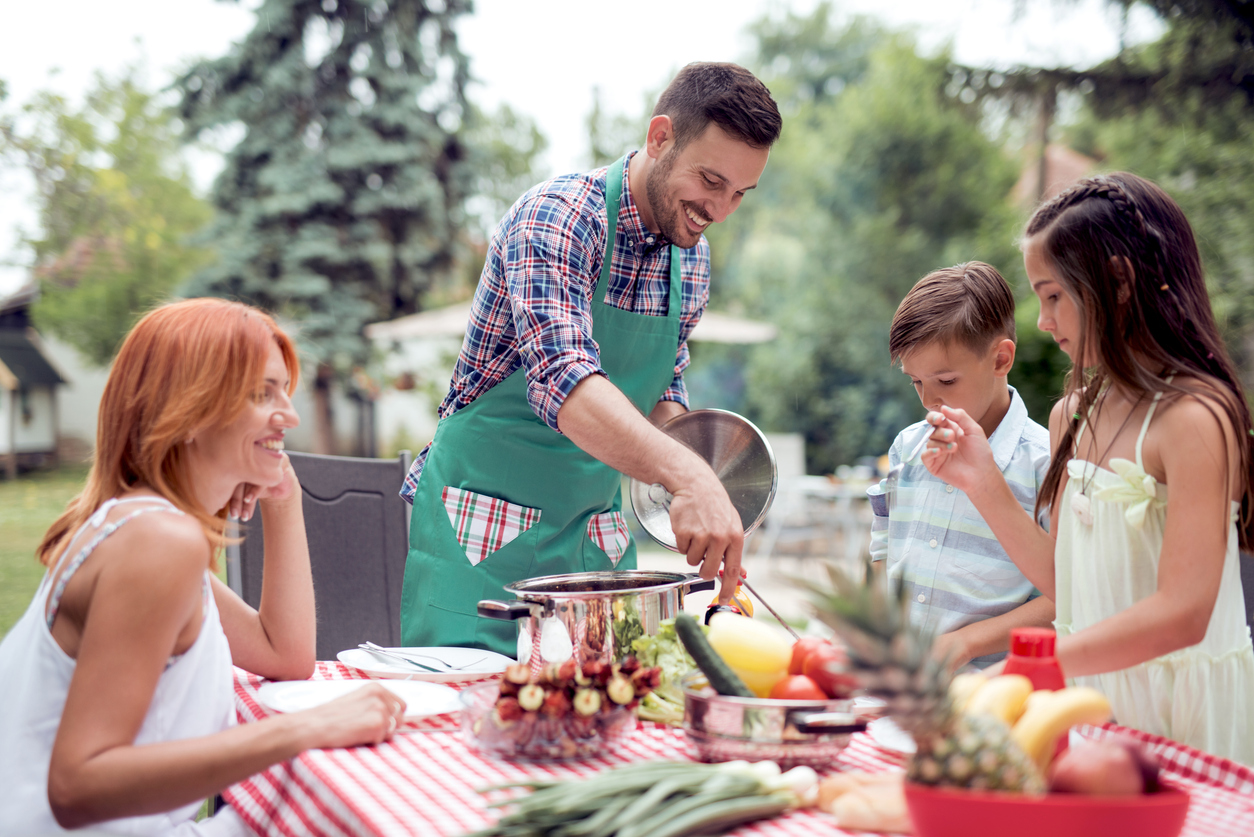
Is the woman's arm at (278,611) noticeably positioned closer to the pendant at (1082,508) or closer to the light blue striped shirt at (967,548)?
the light blue striped shirt at (967,548)

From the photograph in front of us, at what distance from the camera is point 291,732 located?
135 cm

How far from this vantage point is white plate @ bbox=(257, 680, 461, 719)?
1.55m

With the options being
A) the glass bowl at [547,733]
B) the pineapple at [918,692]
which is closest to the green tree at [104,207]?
the glass bowl at [547,733]

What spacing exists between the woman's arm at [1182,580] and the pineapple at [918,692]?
0.55 metres

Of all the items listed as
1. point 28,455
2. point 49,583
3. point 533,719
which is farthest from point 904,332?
point 28,455

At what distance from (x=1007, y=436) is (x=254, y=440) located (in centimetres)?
159

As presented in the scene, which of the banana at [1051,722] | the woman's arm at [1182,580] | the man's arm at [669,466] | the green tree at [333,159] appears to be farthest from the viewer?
the green tree at [333,159]

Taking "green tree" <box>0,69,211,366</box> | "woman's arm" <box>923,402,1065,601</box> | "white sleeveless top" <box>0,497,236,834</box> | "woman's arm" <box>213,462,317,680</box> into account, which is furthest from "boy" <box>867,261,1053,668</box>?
"green tree" <box>0,69,211,366</box>

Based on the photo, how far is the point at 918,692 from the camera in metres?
0.93

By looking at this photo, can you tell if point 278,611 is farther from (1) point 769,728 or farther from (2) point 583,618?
(1) point 769,728

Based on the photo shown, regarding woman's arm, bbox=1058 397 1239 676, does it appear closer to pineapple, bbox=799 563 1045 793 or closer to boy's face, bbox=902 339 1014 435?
pineapple, bbox=799 563 1045 793

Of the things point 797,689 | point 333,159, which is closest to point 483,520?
point 797,689

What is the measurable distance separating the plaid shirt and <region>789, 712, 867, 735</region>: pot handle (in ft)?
2.73

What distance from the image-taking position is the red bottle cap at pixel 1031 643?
4.14 feet
